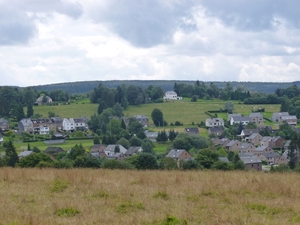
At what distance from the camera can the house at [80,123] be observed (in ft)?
332

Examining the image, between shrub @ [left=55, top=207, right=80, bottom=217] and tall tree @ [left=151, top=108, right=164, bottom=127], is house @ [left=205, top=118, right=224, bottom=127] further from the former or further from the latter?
shrub @ [left=55, top=207, right=80, bottom=217]

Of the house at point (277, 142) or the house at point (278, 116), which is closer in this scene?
the house at point (277, 142)

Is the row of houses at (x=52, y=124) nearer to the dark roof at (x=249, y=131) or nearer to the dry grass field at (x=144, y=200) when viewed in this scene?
the dark roof at (x=249, y=131)

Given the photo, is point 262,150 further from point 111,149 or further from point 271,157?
point 111,149

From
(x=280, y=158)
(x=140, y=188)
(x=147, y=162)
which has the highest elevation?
(x=140, y=188)

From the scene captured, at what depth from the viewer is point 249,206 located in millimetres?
8734

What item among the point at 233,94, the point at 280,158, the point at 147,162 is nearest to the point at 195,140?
the point at 280,158

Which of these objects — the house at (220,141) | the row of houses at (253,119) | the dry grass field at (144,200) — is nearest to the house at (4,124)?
the row of houses at (253,119)

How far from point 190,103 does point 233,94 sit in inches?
665

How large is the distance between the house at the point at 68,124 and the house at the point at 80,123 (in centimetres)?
79

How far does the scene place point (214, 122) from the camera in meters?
100

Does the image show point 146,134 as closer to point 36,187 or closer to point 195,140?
point 195,140

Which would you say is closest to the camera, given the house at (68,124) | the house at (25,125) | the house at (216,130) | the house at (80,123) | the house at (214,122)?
the house at (216,130)

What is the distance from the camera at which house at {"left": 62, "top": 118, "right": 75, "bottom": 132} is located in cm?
10225
